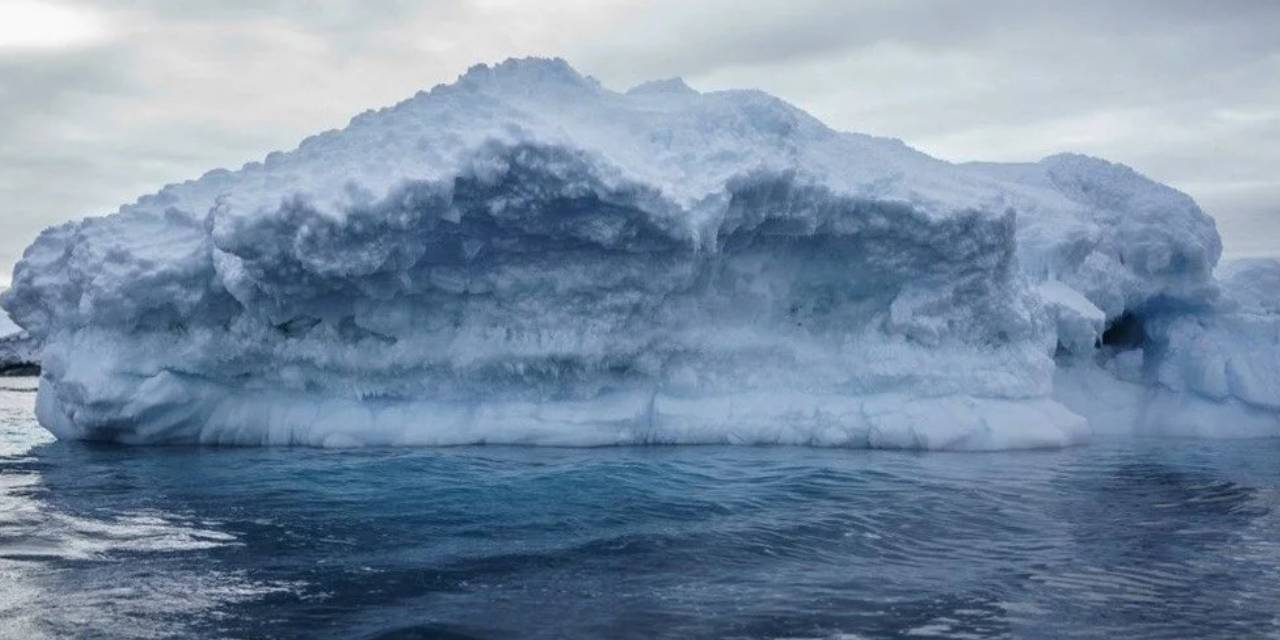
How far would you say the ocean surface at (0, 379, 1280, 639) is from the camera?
5.25 m

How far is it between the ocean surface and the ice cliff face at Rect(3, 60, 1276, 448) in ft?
3.23

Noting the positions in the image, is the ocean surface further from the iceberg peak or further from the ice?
the ice

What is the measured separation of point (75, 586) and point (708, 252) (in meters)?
7.18

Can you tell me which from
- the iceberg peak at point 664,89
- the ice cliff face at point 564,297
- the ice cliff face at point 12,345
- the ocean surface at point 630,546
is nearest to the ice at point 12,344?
the ice cliff face at point 12,345

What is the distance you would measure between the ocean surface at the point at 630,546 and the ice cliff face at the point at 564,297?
38.8 inches

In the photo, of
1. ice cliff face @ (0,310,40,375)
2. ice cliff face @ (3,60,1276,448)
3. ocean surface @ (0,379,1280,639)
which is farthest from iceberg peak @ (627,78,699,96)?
ice cliff face @ (0,310,40,375)

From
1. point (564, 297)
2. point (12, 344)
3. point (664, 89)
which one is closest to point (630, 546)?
point (564, 297)

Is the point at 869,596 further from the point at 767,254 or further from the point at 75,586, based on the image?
the point at 767,254

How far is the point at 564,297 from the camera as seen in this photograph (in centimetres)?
1180

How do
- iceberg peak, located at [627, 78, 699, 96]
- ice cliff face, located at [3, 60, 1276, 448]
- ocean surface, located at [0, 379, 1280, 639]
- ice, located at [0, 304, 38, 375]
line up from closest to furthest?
ocean surface, located at [0, 379, 1280, 639]
ice cliff face, located at [3, 60, 1276, 448]
iceberg peak, located at [627, 78, 699, 96]
ice, located at [0, 304, 38, 375]

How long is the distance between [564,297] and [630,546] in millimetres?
5197

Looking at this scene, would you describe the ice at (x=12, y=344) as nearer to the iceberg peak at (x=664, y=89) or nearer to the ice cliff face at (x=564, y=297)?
the ice cliff face at (x=564, y=297)

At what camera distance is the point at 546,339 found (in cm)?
1187

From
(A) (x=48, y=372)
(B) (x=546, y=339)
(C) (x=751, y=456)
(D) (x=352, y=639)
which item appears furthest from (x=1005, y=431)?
(A) (x=48, y=372)
